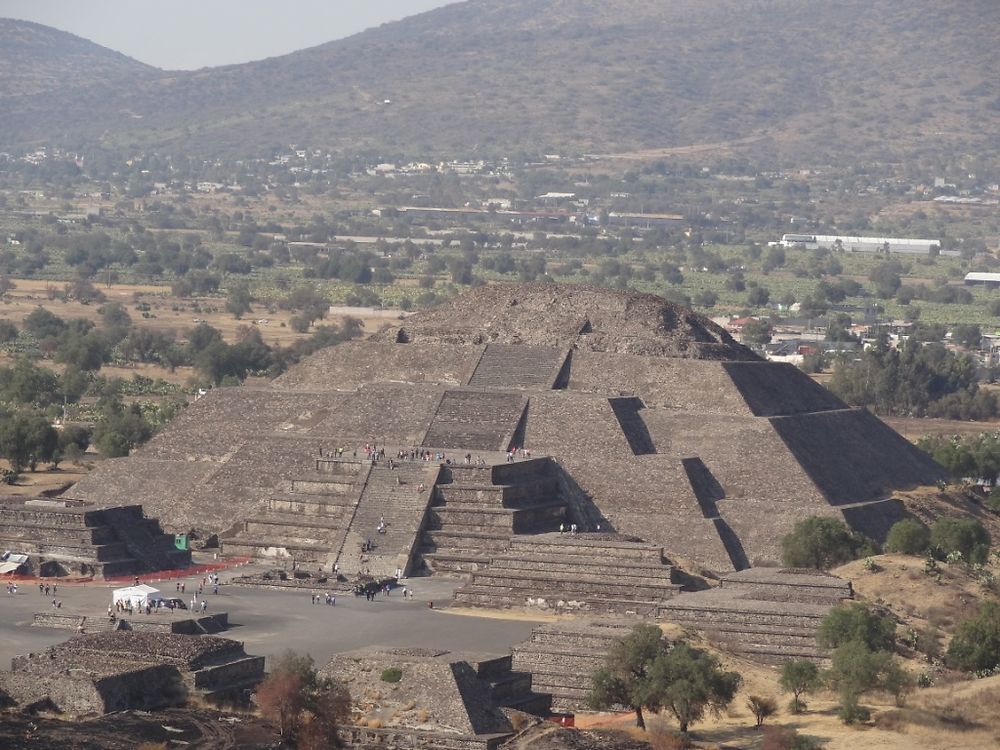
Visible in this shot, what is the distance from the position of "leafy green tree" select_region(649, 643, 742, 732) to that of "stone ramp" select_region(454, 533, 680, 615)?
8708mm

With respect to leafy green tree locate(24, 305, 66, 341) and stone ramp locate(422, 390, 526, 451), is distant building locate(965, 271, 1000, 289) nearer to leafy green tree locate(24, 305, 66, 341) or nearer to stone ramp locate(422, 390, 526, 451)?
leafy green tree locate(24, 305, 66, 341)

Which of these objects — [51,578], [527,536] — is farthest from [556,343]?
[51,578]

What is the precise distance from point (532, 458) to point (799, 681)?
55.8ft

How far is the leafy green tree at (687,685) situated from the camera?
38781mm

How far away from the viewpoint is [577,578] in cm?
4994

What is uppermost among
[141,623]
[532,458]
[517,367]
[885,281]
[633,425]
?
[517,367]

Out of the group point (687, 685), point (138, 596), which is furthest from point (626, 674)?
point (138, 596)

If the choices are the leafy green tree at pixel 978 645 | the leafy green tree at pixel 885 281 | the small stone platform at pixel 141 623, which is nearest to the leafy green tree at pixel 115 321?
the leafy green tree at pixel 885 281

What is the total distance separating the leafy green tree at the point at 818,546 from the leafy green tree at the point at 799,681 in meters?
11.1

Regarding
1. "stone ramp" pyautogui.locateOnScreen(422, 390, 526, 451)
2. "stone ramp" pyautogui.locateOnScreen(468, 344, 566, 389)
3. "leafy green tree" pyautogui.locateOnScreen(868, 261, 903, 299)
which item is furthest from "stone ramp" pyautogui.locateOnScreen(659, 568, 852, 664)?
"leafy green tree" pyautogui.locateOnScreen(868, 261, 903, 299)

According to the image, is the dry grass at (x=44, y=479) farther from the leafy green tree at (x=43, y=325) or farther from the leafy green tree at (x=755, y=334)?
the leafy green tree at (x=755, y=334)

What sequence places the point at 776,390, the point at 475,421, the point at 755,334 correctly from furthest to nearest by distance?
1. the point at 755,334
2. the point at 776,390
3. the point at 475,421

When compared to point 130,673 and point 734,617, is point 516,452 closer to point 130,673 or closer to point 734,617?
point 734,617

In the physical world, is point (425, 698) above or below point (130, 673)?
below
